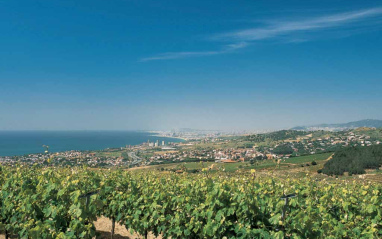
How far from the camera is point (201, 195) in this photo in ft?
24.3

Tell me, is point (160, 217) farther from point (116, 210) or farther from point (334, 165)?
point (334, 165)

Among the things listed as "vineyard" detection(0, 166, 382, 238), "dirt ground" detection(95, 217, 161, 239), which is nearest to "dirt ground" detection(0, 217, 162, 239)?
"dirt ground" detection(95, 217, 161, 239)

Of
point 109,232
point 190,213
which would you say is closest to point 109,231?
point 109,232

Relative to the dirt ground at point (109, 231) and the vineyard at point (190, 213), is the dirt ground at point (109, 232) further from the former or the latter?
the vineyard at point (190, 213)

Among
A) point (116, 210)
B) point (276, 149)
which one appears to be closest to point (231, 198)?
point (116, 210)

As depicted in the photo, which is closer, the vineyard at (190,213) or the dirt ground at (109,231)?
the vineyard at (190,213)

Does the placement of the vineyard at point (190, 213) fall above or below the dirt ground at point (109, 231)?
above

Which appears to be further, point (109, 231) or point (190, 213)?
point (109, 231)

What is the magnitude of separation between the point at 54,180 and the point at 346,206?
27.6 ft

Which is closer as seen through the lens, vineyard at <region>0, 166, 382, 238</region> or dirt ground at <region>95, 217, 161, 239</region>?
vineyard at <region>0, 166, 382, 238</region>

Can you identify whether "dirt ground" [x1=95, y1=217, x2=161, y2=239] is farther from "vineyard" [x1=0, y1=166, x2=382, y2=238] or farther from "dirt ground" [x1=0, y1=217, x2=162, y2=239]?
"vineyard" [x1=0, y1=166, x2=382, y2=238]

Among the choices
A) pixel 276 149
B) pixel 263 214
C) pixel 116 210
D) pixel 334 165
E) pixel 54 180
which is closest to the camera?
pixel 263 214

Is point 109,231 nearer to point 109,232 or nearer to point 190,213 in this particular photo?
point 109,232

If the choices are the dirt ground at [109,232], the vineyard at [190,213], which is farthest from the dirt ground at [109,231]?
the vineyard at [190,213]
